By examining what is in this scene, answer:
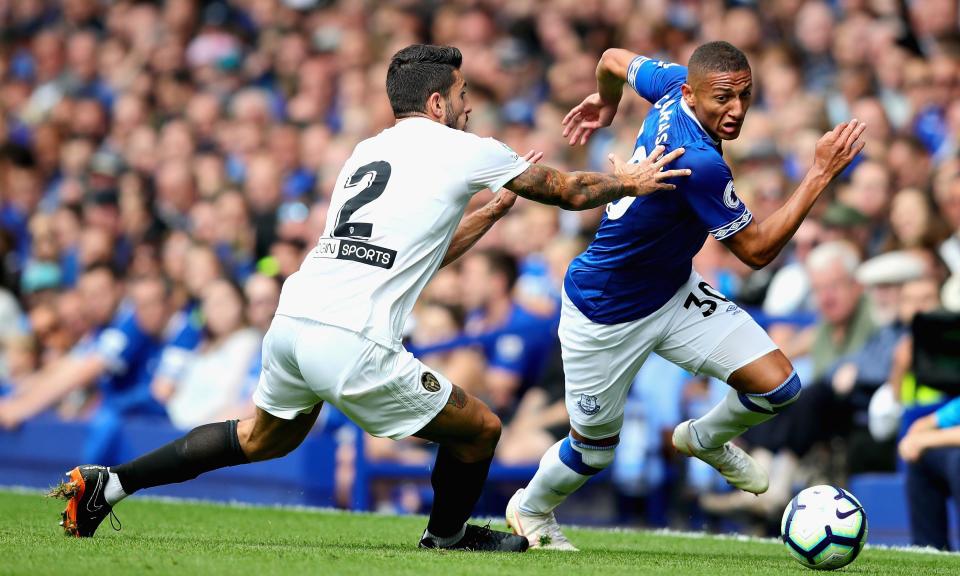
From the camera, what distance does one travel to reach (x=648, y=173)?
20.3 feet

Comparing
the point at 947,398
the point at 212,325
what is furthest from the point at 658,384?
the point at 212,325

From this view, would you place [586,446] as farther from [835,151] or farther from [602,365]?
[835,151]

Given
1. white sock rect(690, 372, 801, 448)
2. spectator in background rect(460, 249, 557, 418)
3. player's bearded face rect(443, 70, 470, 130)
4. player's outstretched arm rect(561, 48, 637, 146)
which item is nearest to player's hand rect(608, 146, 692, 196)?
player's bearded face rect(443, 70, 470, 130)

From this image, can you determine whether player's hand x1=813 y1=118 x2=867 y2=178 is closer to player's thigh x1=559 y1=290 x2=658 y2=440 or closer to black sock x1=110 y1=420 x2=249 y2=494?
player's thigh x1=559 y1=290 x2=658 y2=440

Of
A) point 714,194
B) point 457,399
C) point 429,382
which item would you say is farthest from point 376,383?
point 714,194

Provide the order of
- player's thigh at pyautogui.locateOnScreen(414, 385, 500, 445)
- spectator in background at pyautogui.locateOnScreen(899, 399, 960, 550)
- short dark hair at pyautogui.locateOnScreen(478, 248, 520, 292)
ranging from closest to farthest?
player's thigh at pyautogui.locateOnScreen(414, 385, 500, 445) < spectator in background at pyautogui.locateOnScreen(899, 399, 960, 550) < short dark hair at pyautogui.locateOnScreen(478, 248, 520, 292)

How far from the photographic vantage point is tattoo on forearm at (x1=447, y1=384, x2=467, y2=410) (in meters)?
6.03

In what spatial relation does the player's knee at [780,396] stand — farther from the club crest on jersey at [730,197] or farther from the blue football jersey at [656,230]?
the club crest on jersey at [730,197]

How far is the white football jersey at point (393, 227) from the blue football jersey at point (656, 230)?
0.85 metres

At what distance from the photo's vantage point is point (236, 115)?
53.1 ft

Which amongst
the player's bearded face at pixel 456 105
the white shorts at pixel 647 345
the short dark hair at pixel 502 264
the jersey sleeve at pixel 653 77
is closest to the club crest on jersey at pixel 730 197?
the white shorts at pixel 647 345

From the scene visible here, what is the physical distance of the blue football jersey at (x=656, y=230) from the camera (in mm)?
6293

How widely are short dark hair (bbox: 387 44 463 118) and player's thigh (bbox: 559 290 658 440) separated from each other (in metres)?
1.47

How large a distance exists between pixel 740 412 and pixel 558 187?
5.38 feet
